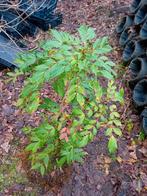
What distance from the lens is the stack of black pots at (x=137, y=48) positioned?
540 centimetres

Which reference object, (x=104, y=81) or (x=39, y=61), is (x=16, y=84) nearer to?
(x=104, y=81)

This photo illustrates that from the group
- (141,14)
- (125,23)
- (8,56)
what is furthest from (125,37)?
(8,56)

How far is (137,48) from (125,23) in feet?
4.37

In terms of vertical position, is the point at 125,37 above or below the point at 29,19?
below

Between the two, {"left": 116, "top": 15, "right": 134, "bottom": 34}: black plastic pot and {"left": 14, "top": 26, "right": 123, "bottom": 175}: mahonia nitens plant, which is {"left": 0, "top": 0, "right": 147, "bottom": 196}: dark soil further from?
{"left": 116, "top": 15, "right": 134, "bottom": 34}: black plastic pot

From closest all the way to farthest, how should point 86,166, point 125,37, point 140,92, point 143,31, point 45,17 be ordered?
point 86,166
point 140,92
point 143,31
point 125,37
point 45,17

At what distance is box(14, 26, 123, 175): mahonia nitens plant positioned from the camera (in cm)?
310

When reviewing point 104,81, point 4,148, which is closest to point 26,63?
point 4,148

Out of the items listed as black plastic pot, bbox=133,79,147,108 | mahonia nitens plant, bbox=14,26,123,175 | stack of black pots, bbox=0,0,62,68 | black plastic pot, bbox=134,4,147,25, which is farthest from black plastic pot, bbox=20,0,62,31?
mahonia nitens plant, bbox=14,26,123,175

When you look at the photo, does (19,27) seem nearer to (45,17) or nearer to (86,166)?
(45,17)

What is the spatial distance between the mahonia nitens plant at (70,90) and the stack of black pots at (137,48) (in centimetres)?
168

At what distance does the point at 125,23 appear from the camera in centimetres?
730

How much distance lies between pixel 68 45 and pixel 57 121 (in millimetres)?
799

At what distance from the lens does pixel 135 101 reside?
210 inches
